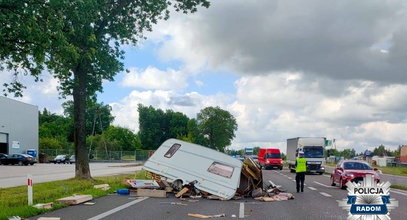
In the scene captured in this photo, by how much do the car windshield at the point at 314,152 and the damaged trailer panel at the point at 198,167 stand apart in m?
25.6

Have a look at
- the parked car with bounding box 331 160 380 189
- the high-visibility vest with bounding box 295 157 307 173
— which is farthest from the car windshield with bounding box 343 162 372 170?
the high-visibility vest with bounding box 295 157 307 173

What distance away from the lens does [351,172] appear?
78.4ft

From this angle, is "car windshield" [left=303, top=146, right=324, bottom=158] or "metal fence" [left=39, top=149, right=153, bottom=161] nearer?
"car windshield" [left=303, top=146, right=324, bottom=158]

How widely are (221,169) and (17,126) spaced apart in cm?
5557

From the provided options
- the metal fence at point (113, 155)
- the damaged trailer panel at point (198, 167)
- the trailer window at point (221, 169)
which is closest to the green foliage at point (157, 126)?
the metal fence at point (113, 155)

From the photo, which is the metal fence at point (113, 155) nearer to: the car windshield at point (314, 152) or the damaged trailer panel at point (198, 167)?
the car windshield at point (314, 152)

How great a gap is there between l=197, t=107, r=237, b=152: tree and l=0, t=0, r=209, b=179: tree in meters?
113

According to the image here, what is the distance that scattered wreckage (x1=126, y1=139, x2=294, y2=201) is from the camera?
17672 mm

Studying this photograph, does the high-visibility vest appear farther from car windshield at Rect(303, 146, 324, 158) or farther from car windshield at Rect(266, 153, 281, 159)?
car windshield at Rect(266, 153, 281, 159)

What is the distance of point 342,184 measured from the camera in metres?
24.3

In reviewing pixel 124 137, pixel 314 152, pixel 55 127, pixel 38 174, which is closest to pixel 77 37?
pixel 38 174

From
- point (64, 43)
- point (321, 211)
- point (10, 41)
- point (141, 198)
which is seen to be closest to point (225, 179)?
point (141, 198)

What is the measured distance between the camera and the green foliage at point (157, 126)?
137500 mm

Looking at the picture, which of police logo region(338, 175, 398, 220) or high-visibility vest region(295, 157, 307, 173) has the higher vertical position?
police logo region(338, 175, 398, 220)
